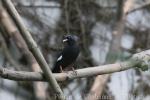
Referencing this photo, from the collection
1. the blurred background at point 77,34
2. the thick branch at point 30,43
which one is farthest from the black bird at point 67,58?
the blurred background at point 77,34

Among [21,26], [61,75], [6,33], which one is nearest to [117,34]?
[6,33]

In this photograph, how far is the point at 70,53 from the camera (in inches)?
121

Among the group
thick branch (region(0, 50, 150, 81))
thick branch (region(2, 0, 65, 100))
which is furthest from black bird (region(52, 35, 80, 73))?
thick branch (region(2, 0, 65, 100))

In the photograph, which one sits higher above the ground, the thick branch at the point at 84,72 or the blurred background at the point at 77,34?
the blurred background at the point at 77,34

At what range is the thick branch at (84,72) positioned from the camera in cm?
225

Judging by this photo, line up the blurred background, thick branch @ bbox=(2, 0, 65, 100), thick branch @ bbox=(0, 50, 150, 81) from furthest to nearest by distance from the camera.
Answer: the blurred background < thick branch @ bbox=(0, 50, 150, 81) < thick branch @ bbox=(2, 0, 65, 100)

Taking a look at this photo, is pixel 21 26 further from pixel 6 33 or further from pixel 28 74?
pixel 6 33

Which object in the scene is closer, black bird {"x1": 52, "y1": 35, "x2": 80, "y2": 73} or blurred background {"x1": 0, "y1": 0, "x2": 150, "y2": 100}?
black bird {"x1": 52, "y1": 35, "x2": 80, "y2": 73}

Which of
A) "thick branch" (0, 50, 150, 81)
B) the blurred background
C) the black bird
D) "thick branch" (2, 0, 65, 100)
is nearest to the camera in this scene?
"thick branch" (2, 0, 65, 100)

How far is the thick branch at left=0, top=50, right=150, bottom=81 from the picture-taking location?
2.25 m

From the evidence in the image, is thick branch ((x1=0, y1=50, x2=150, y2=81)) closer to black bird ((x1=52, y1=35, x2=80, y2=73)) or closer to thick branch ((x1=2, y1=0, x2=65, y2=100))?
thick branch ((x1=2, y1=0, x2=65, y2=100))

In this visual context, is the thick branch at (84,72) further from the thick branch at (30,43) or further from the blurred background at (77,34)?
the blurred background at (77,34)

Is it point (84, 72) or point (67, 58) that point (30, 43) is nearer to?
point (84, 72)

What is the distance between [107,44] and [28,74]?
9.77 feet
